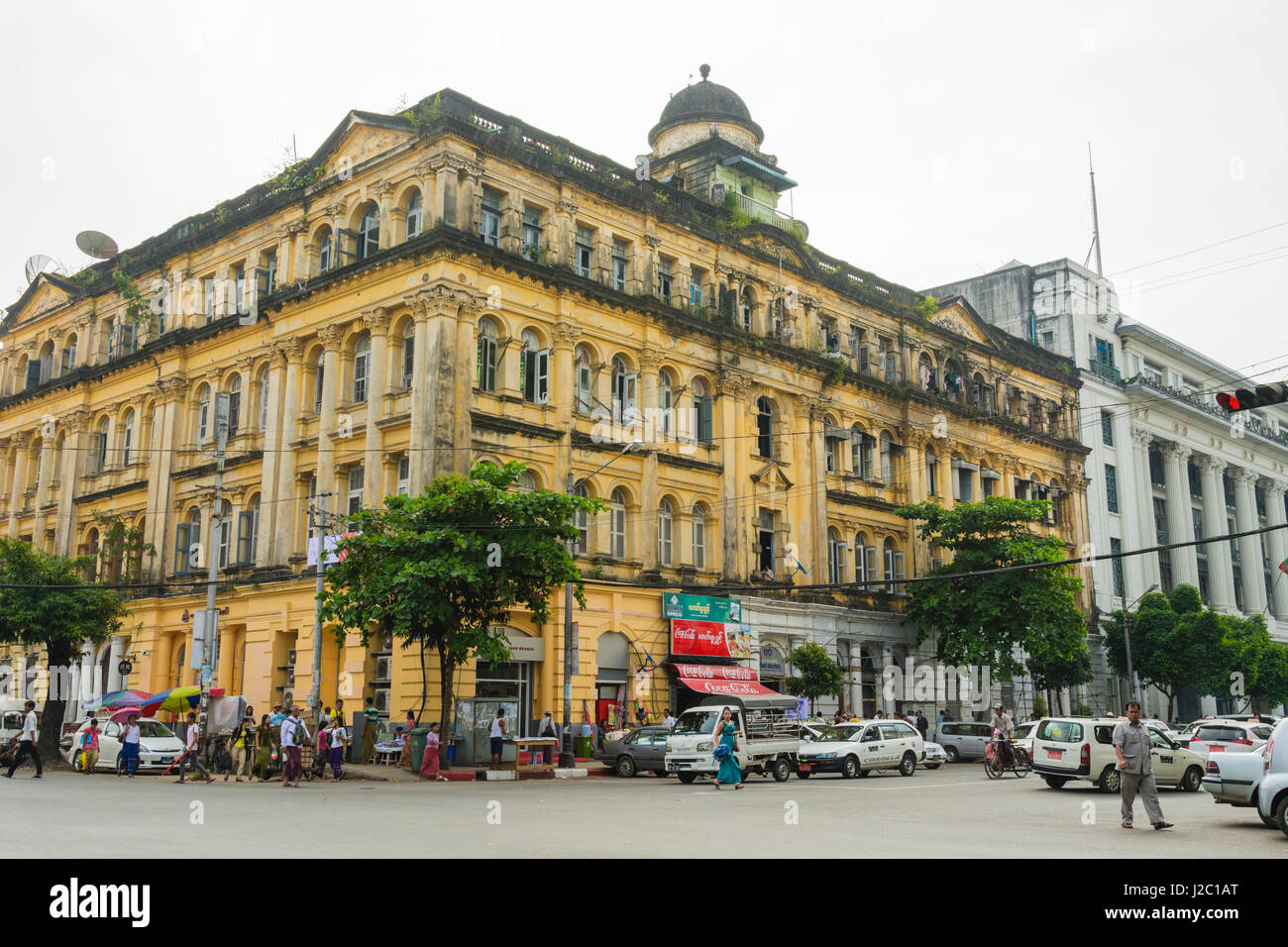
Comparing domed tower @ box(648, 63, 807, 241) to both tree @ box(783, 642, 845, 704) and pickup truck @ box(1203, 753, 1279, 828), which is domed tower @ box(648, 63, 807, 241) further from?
pickup truck @ box(1203, 753, 1279, 828)

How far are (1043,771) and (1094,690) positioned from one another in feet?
107

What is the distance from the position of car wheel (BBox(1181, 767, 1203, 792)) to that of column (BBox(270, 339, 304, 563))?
83.8 ft

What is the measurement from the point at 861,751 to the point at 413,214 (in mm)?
20263

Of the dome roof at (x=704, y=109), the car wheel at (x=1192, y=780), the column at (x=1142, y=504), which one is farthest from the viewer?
the column at (x=1142, y=504)

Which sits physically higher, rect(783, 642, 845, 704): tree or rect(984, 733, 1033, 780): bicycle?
rect(783, 642, 845, 704): tree

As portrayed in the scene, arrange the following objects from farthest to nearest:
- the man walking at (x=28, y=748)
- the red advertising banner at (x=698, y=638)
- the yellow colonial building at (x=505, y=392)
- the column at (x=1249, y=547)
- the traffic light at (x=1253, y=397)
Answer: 1. the column at (x=1249, y=547)
2. the red advertising banner at (x=698, y=638)
3. the yellow colonial building at (x=505, y=392)
4. the man walking at (x=28, y=748)
5. the traffic light at (x=1253, y=397)

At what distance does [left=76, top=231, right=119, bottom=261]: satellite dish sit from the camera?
158ft

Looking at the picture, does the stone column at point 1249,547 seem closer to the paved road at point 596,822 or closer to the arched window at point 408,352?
the paved road at point 596,822

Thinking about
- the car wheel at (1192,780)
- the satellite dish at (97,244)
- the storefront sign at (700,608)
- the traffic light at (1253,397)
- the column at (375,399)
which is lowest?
the car wheel at (1192,780)

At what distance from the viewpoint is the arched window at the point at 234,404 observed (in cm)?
4009

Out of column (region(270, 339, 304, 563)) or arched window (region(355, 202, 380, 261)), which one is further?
arched window (region(355, 202, 380, 261))

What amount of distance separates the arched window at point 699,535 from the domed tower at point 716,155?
11.9 metres

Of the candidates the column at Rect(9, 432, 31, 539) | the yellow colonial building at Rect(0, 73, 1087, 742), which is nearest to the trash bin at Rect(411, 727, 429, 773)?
the yellow colonial building at Rect(0, 73, 1087, 742)

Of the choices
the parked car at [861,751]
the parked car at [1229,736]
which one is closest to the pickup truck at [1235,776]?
the parked car at [1229,736]
